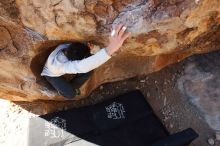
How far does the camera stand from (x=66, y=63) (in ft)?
7.81

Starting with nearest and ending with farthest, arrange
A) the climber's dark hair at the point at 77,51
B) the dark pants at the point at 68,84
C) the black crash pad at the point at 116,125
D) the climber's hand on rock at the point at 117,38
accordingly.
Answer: the climber's hand on rock at the point at 117,38 → the climber's dark hair at the point at 77,51 → the dark pants at the point at 68,84 → the black crash pad at the point at 116,125

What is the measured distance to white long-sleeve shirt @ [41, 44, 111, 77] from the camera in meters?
2.22

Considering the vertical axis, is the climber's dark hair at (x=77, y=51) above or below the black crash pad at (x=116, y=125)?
above

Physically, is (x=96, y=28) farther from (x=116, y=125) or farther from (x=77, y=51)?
(x=116, y=125)

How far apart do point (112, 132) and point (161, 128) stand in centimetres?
34

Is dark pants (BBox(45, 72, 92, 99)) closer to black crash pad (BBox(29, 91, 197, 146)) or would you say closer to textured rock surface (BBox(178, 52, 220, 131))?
black crash pad (BBox(29, 91, 197, 146))

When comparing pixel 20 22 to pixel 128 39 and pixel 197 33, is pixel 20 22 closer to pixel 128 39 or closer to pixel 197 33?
pixel 128 39

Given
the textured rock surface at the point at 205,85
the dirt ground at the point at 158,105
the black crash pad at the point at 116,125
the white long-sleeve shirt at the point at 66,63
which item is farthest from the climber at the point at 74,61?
the textured rock surface at the point at 205,85

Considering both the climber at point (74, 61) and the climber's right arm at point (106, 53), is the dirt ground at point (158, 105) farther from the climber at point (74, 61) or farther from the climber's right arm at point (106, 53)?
the climber's right arm at point (106, 53)


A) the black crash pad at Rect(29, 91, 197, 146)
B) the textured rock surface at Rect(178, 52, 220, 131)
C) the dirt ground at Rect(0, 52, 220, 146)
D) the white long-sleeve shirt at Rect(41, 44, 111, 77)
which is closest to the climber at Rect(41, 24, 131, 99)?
the white long-sleeve shirt at Rect(41, 44, 111, 77)

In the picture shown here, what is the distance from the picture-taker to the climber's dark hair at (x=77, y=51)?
8.06ft

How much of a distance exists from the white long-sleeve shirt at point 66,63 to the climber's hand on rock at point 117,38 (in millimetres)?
43

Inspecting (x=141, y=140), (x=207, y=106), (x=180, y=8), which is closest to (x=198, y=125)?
(x=207, y=106)

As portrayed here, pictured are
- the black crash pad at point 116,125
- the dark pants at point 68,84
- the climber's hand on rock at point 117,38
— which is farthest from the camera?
the black crash pad at point 116,125
